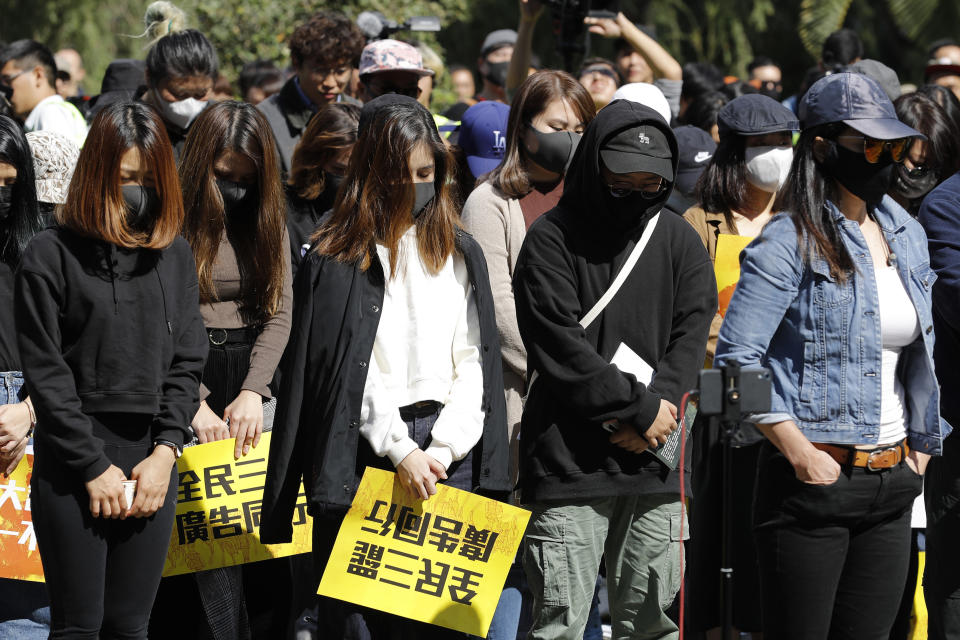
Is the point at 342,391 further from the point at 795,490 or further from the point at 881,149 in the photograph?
the point at 881,149

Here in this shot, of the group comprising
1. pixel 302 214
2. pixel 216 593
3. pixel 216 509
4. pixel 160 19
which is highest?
pixel 160 19

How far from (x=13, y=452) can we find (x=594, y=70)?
15.5ft

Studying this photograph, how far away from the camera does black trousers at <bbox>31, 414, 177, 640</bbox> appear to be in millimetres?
3734

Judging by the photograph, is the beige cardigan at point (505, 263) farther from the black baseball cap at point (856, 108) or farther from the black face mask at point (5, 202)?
the black face mask at point (5, 202)

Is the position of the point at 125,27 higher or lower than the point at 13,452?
lower

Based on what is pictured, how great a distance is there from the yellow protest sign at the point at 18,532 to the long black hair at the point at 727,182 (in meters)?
2.86

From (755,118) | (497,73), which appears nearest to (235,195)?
(755,118)

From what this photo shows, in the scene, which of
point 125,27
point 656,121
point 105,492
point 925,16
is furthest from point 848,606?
point 125,27

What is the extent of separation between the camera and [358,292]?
393 centimetres

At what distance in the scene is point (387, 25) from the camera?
26.5 feet

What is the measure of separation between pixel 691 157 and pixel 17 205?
122 inches

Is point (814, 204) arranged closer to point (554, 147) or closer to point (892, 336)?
point (892, 336)

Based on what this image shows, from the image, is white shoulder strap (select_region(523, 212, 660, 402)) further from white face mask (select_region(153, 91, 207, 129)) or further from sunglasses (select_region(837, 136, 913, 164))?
white face mask (select_region(153, 91, 207, 129))

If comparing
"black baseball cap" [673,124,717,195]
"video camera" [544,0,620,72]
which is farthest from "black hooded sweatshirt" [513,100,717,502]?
"video camera" [544,0,620,72]
